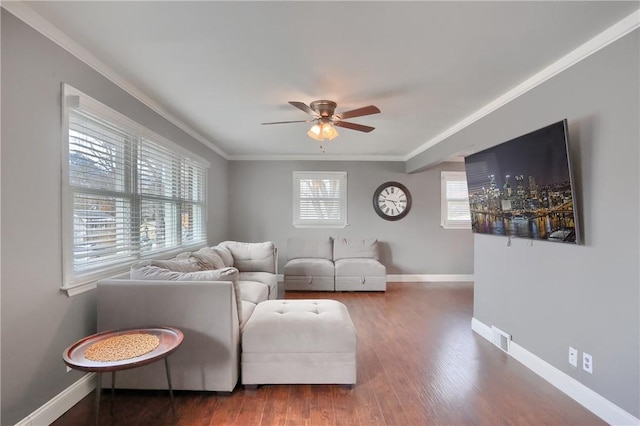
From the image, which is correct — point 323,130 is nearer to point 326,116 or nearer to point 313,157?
point 326,116

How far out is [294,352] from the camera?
7.33ft

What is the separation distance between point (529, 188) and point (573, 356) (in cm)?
122

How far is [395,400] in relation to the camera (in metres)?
2.14

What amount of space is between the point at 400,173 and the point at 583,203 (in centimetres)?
398

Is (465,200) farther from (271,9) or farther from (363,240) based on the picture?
(271,9)

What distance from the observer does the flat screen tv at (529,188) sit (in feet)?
6.88

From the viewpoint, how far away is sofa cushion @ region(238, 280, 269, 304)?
3226mm

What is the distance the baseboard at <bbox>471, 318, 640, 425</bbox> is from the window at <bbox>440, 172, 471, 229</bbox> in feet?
11.2

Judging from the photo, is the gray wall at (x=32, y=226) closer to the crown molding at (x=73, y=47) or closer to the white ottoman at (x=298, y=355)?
the crown molding at (x=73, y=47)

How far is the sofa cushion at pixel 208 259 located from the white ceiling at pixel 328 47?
1597 mm

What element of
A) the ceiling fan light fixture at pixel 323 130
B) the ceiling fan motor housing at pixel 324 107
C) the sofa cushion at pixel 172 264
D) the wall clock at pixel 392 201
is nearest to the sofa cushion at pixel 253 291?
the sofa cushion at pixel 172 264

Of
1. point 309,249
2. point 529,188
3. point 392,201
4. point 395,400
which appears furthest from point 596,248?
point 309,249

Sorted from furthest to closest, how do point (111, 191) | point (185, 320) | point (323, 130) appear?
point (323, 130)
point (111, 191)
point (185, 320)

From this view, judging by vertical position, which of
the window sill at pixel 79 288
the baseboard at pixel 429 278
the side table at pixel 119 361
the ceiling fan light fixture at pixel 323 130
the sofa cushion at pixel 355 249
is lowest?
the baseboard at pixel 429 278
